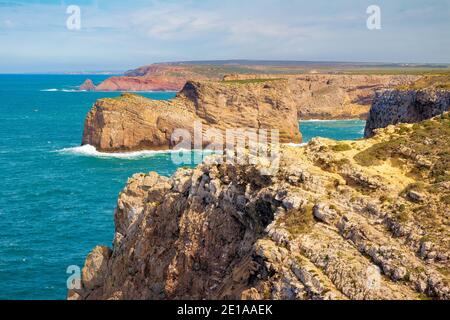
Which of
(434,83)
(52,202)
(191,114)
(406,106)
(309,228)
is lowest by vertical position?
(52,202)

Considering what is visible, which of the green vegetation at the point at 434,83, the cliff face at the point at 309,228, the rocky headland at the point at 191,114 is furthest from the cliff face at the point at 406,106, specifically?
the rocky headland at the point at 191,114

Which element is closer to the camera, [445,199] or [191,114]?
[445,199]

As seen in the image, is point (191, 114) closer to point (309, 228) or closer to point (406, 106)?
point (406, 106)

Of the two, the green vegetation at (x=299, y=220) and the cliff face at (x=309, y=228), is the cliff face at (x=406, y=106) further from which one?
the green vegetation at (x=299, y=220)

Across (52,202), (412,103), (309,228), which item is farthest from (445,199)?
(52,202)

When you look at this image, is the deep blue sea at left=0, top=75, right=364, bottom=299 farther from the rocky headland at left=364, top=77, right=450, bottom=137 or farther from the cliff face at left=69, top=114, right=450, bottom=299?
the rocky headland at left=364, top=77, right=450, bottom=137

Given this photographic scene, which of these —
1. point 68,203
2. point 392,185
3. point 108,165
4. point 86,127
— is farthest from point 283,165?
point 86,127

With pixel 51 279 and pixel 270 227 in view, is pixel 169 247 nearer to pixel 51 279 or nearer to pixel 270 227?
pixel 270 227
